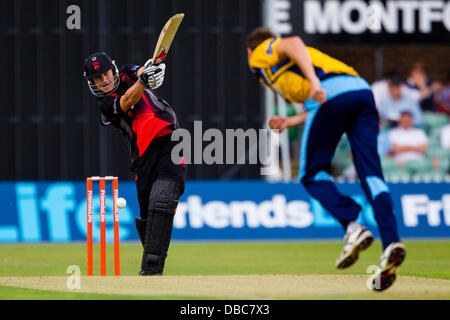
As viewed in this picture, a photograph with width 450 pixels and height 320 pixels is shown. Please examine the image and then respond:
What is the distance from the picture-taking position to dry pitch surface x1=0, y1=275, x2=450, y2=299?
7359 millimetres

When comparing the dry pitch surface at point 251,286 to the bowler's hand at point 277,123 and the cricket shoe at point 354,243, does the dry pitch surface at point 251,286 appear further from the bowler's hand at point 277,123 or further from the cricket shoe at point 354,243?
the bowler's hand at point 277,123

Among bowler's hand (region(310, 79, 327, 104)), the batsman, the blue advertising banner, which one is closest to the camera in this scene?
bowler's hand (region(310, 79, 327, 104))

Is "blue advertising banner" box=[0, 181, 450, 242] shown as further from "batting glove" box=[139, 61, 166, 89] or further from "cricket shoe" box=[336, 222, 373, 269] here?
"cricket shoe" box=[336, 222, 373, 269]

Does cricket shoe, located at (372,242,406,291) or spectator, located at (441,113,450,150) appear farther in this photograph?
spectator, located at (441,113,450,150)

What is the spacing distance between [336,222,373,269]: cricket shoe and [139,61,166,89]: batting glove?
2.18 metres

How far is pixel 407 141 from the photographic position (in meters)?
17.6

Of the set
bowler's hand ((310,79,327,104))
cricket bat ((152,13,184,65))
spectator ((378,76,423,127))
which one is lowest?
spectator ((378,76,423,127))

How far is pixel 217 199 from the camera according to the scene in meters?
15.6

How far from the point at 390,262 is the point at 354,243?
1.42ft

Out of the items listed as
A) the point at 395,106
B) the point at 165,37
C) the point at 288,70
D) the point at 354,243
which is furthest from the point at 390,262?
the point at 395,106

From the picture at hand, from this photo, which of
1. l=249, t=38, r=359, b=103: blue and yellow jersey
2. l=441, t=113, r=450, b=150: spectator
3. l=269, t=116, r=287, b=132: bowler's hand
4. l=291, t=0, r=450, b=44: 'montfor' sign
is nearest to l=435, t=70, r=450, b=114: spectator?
l=441, t=113, r=450, b=150: spectator

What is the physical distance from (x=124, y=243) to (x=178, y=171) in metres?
6.33

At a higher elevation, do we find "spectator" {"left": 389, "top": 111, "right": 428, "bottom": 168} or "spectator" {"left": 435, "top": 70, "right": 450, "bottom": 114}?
"spectator" {"left": 435, "top": 70, "right": 450, "bottom": 114}
